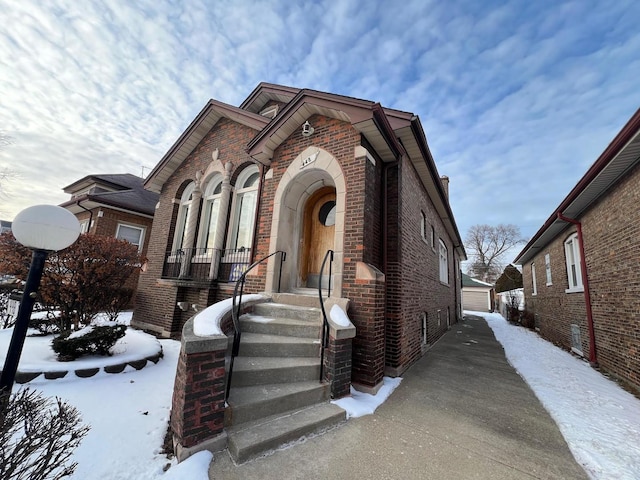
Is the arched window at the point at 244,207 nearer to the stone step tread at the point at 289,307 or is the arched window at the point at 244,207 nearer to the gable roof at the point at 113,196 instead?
the stone step tread at the point at 289,307

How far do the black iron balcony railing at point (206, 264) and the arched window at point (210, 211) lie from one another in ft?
1.09

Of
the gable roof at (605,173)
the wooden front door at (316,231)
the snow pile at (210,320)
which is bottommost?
the snow pile at (210,320)

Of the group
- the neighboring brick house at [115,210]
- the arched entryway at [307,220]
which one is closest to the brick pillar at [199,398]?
the arched entryway at [307,220]

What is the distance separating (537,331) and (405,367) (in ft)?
38.8

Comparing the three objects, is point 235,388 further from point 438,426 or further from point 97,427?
point 438,426

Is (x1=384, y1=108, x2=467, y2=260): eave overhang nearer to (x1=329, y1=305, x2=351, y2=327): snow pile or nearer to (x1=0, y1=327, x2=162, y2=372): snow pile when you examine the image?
(x1=329, y1=305, x2=351, y2=327): snow pile

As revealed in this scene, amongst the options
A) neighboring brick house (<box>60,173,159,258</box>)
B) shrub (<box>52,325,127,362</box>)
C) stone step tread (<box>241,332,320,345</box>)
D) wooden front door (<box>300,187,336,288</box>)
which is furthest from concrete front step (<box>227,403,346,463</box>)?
neighboring brick house (<box>60,173,159,258</box>)

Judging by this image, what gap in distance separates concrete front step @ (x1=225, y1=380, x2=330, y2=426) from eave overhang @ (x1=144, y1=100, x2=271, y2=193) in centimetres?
620

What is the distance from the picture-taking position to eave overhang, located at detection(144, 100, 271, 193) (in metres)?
7.52

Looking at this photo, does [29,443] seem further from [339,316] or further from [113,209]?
[113,209]

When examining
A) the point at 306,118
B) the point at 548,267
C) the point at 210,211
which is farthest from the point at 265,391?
the point at 548,267

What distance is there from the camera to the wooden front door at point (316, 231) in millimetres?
6242

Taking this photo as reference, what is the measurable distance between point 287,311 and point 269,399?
173 cm

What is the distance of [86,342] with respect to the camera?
14.9 feet
